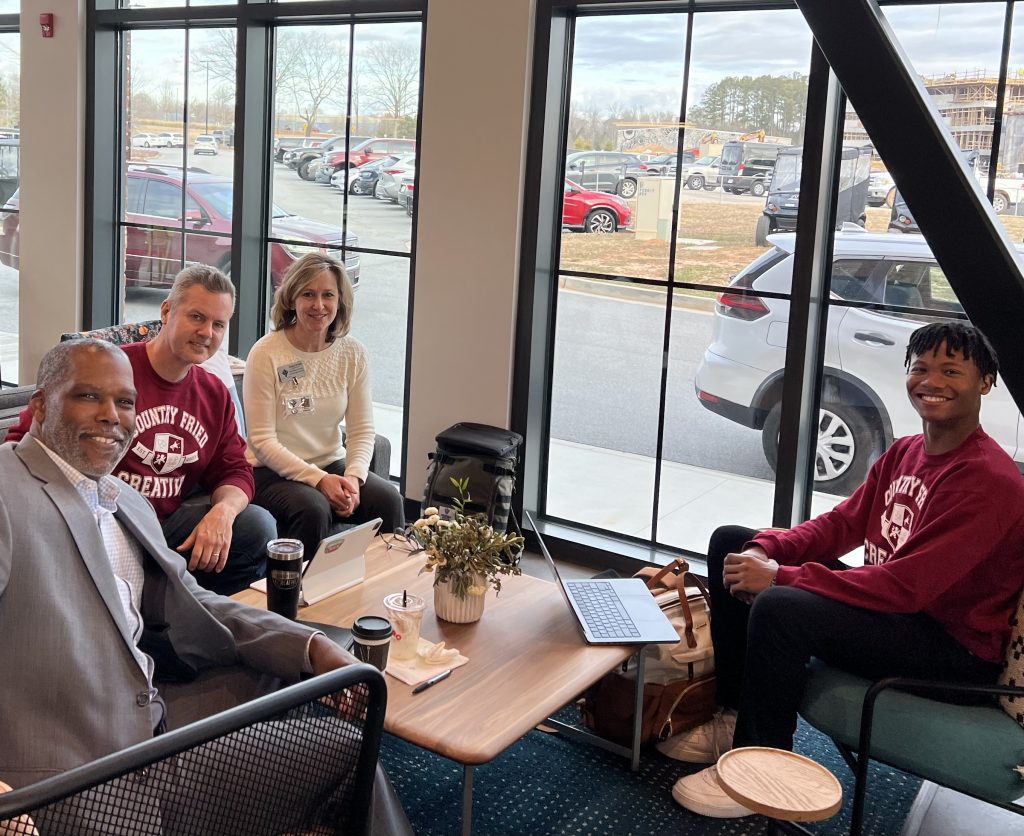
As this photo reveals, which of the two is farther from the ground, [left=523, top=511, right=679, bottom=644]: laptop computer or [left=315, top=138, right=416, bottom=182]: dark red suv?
[left=315, top=138, right=416, bottom=182]: dark red suv

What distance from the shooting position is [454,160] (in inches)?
181

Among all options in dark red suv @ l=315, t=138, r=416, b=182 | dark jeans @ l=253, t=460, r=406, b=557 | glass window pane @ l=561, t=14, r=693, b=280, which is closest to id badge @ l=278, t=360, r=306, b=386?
dark jeans @ l=253, t=460, r=406, b=557

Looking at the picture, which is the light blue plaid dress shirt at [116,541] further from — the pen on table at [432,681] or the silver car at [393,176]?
the silver car at [393,176]

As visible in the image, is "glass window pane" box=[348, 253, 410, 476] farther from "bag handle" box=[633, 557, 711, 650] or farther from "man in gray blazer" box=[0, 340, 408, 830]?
"man in gray blazer" box=[0, 340, 408, 830]

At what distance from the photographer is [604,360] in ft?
14.9

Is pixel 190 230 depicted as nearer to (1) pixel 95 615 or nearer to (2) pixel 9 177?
(2) pixel 9 177

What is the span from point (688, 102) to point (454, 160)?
100 cm

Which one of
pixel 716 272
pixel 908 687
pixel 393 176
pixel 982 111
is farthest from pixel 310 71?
pixel 908 687

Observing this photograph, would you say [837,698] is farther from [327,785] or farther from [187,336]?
[187,336]

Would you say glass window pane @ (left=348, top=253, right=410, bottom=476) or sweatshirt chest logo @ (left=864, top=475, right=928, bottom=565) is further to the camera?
glass window pane @ (left=348, top=253, right=410, bottom=476)

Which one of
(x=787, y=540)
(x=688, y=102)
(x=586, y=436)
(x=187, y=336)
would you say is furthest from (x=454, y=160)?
(x=787, y=540)

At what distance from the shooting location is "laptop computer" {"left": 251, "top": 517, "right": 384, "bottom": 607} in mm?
2832

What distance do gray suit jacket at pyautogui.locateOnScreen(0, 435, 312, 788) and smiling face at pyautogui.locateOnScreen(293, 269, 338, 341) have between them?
183cm

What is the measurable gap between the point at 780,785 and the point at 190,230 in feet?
15.0
